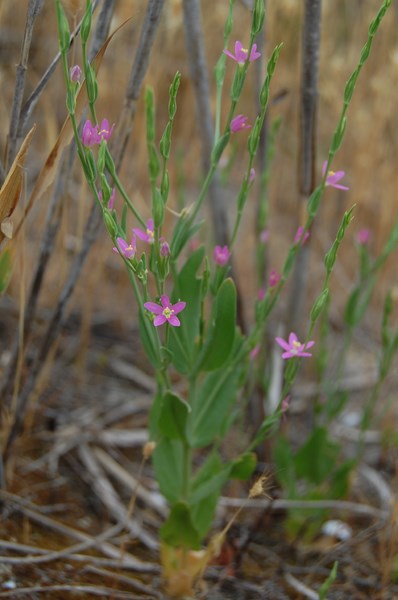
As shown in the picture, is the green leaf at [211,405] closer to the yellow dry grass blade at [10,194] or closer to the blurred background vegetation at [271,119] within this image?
the yellow dry grass blade at [10,194]

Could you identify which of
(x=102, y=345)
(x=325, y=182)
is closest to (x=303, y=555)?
(x=325, y=182)

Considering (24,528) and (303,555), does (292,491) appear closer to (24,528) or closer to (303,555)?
(303,555)

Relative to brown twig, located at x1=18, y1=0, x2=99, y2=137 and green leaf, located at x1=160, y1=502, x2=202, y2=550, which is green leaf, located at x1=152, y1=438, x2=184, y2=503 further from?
brown twig, located at x1=18, y1=0, x2=99, y2=137

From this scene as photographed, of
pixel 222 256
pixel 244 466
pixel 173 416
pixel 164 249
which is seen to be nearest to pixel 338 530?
pixel 244 466

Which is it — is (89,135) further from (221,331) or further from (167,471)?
(167,471)

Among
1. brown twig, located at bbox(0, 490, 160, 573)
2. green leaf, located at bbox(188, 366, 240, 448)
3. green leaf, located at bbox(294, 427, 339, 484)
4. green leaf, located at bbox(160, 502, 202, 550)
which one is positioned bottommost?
brown twig, located at bbox(0, 490, 160, 573)

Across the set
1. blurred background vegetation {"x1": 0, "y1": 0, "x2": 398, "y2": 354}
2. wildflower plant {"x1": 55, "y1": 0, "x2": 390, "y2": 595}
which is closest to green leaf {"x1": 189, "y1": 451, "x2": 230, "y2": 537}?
wildflower plant {"x1": 55, "y1": 0, "x2": 390, "y2": 595}
